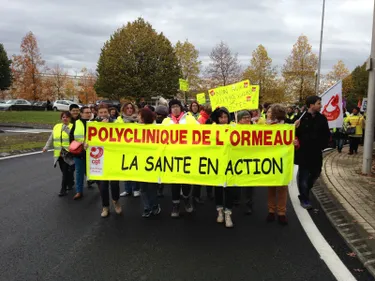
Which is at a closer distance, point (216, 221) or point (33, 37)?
point (216, 221)

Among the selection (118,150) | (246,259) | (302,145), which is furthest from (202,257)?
(302,145)

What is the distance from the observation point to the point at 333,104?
6.55 m

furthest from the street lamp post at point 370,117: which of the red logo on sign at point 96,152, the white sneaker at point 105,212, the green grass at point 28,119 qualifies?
the green grass at point 28,119

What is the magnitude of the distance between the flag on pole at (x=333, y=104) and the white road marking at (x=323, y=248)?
200 cm

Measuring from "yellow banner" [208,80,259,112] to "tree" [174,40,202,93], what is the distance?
35.4 m

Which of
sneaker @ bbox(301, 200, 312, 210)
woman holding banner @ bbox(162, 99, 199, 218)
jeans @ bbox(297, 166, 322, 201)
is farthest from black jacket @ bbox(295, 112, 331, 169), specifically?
woman holding banner @ bbox(162, 99, 199, 218)

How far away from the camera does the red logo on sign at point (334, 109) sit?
650 centimetres

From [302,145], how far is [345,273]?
235 cm

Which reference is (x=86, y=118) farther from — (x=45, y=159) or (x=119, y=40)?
(x=119, y=40)

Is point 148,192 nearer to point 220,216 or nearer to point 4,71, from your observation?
point 220,216

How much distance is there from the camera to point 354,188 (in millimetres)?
6375

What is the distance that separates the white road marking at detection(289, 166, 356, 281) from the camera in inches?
131

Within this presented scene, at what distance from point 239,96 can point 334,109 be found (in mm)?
3193

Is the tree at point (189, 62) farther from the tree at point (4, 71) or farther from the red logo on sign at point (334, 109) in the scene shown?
the red logo on sign at point (334, 109)
